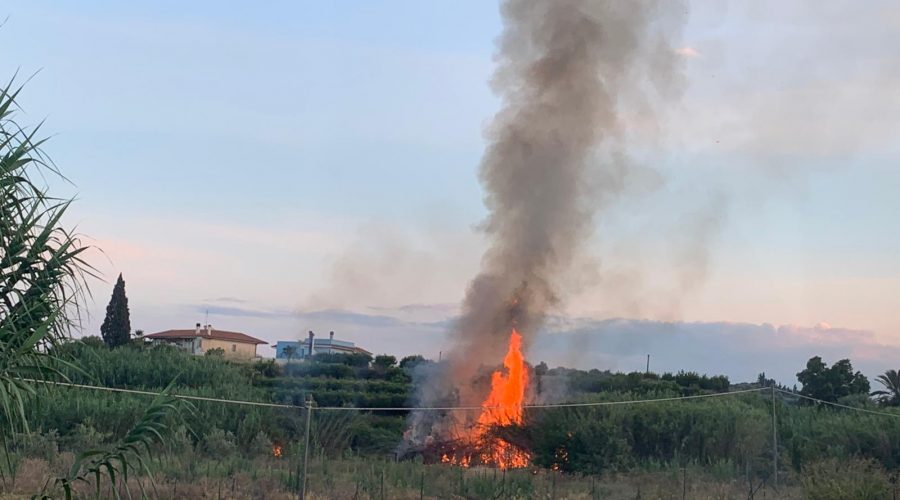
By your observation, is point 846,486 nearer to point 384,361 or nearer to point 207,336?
point 384,361

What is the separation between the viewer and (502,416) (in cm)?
2911

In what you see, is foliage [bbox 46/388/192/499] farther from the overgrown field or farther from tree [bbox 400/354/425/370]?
tree [bbox 400/354/425/370]

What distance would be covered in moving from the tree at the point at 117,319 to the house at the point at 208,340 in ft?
58.7

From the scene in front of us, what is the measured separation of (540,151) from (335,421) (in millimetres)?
12301

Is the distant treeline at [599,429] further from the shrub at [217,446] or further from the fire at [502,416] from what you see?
the fire at [502,416]

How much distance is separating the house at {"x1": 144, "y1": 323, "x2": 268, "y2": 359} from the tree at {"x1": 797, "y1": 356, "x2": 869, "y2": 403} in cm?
4374

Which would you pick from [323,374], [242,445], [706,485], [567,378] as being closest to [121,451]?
[706,485]

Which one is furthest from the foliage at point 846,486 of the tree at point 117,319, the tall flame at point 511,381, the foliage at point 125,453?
the tree at point 117,319

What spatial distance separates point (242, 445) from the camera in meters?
30.2

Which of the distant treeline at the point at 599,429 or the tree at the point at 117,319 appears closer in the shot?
the distant treeline at the point at 599,429

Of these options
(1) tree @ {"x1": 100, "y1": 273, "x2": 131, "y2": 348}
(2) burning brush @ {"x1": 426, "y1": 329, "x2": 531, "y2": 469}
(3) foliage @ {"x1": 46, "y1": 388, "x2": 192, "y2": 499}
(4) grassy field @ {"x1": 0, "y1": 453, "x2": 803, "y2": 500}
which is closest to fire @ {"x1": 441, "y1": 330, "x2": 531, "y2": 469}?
(2) burning brush @ {"x1": 426, "y1": 329, "x2": 531, "y2": 469}

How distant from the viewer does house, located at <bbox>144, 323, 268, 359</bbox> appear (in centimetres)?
7675

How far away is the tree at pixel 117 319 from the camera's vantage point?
56250 millimetres

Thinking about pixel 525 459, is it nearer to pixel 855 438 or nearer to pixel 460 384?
pixel 460 384
